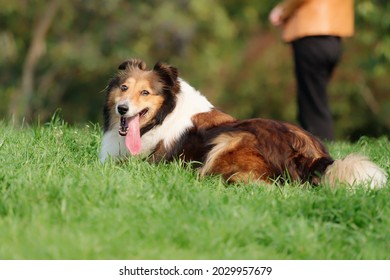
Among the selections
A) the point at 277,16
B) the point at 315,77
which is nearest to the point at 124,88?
the point at 277,16

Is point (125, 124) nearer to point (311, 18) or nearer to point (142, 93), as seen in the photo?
point (142, 93)

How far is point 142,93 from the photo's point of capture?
7.54m

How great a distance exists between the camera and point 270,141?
7.05m

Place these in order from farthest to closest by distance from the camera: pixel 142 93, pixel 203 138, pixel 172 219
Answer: pixel 142 93
pixel 203 138
pixel 172 219

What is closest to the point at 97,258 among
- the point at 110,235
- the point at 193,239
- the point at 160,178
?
the point at 110,235

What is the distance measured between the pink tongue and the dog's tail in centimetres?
188

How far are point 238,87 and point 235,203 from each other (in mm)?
24716

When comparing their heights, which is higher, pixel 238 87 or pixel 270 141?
pixel 270 141

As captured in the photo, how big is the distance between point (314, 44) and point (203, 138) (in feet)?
11.5

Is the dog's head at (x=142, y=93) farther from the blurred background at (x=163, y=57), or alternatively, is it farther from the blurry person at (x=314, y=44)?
the blurred background at (x=163, y=57)

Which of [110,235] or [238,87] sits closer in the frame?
[110,235]

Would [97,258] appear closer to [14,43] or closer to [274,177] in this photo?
[274,177]

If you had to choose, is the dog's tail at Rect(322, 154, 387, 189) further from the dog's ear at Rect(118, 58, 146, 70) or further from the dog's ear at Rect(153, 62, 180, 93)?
the dog's ear at Rect(118, 58, 146, 70)

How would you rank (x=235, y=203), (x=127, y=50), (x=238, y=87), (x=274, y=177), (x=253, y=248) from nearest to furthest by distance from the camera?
1. (x=253, y=248)
2. (x=235, y=203)
3. (x=274, y=177)
4. (x=127, y=50)
5. (x=238, y=87)
